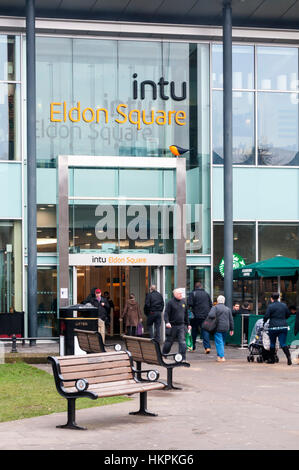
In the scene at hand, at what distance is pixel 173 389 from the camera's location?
13883 millimetres

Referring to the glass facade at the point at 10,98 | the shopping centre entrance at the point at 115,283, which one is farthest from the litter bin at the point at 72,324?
the shopping centre entrance at the point at 115,283

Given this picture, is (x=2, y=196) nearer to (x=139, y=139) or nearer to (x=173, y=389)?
(x=139, y=139)

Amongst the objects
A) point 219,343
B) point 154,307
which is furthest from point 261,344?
point 154,307

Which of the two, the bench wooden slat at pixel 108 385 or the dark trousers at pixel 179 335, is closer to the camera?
the bench wooden slat at pixel 108 385

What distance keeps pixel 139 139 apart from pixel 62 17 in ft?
14.5

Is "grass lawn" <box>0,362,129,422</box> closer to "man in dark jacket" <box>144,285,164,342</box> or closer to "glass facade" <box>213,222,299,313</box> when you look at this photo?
"man in dark jacket" <box>144,285,164,342</box>

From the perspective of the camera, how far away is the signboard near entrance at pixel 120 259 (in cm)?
2536

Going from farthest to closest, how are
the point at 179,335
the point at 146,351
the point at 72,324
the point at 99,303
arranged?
1. the point at 99,303
2. the point at 72,324
3. the point at 179,335
4. the point at 146,351

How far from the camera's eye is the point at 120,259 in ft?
84.1

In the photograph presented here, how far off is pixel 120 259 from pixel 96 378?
49.3 ft

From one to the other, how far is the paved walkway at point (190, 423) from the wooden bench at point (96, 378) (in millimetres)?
370

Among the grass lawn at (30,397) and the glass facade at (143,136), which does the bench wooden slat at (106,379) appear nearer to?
the grass lawn at (30,397)

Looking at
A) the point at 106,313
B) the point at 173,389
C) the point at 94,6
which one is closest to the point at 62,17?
the point at 94,6

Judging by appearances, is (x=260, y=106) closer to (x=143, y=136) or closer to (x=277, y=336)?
(x=143, y=136)
